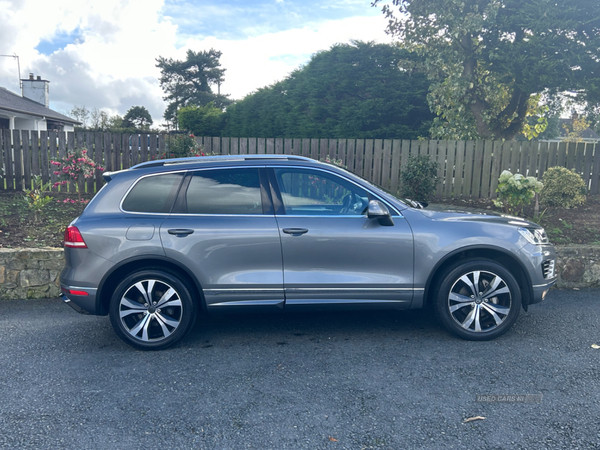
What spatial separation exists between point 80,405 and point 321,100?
18896mm

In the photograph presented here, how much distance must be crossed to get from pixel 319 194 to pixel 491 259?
1.75m

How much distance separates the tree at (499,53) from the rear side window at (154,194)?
31.3ft

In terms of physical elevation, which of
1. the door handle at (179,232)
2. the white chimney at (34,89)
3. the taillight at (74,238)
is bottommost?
the taillight at (74,238)

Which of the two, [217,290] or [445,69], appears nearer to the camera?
[217,290]

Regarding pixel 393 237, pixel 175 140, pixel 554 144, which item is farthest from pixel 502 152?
pixel 393 237

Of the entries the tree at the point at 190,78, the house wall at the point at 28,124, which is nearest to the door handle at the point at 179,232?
the house wall at the point at 28,124

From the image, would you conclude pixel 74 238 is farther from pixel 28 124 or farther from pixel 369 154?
pixel 28 124

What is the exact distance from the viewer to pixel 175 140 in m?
10.9

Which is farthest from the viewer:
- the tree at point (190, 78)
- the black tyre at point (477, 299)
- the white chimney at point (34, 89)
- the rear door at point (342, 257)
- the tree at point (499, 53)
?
the tree at point (190, 78)

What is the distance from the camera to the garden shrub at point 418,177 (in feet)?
33.8

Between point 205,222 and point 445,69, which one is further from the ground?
point 445,69

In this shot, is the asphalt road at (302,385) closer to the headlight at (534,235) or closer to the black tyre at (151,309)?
the black tyre at (151,309)

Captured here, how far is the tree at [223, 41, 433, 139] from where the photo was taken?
19047 mm

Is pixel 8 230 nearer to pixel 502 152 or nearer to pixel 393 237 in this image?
pixel 393 237
